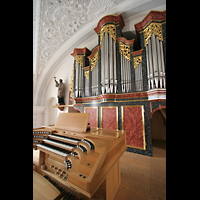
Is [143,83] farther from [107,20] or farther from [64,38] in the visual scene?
[64,38]

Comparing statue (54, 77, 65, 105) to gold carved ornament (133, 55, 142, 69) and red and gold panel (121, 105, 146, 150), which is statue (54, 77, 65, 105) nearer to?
red and gold panel (121, 105, 146, 150)

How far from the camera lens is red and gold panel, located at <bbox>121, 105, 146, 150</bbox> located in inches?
118

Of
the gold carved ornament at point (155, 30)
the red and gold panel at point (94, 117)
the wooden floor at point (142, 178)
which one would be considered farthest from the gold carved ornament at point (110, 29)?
the wooden floor at point (142, 178)

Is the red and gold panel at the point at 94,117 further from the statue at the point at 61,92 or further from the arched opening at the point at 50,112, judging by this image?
the arched opening at the point at 50,112

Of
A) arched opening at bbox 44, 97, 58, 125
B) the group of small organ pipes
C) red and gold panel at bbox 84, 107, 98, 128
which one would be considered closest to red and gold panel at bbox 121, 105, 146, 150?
the group of small organ pipes

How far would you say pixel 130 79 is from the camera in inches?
131

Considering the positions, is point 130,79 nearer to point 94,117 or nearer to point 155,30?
point 155,30

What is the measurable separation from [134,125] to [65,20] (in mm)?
5470

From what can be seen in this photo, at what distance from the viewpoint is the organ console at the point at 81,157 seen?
3.45 feet

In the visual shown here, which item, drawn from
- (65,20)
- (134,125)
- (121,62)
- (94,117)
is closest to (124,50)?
(121,62)

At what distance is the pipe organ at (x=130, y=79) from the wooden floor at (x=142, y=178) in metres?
0.41

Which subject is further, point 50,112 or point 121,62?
point 50,112
